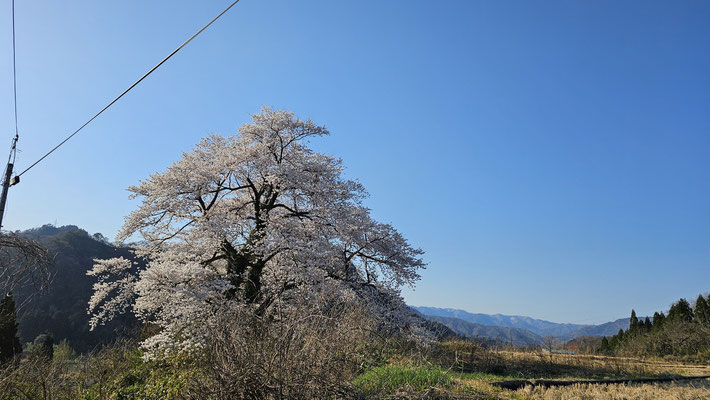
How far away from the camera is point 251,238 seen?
13.0 metres

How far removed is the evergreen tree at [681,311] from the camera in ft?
125

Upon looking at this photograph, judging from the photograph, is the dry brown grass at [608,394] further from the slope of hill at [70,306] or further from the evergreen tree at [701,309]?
the slope of hill at [70,306]

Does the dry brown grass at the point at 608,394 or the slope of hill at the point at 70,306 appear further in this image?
the slope of hill at the point at 70,306

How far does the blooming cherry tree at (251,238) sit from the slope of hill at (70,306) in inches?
1140

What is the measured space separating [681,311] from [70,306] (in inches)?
2582

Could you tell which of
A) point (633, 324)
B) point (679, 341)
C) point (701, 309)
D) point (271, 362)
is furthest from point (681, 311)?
point (271, 362)

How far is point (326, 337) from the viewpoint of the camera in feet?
A: 15.9

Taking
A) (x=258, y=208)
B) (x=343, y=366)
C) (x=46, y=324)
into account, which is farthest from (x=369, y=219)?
(x=46, y=324)

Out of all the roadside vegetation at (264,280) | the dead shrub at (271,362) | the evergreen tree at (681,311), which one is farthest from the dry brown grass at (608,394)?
the evergreen tree at (681,311)

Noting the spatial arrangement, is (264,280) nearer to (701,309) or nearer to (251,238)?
(251,238)

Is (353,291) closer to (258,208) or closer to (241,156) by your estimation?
(258,208)

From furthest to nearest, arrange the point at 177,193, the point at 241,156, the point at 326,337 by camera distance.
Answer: the point at 241,156 < the point at 177,193 < the point at 326,337

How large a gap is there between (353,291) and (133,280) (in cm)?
801

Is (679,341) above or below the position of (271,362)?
above
